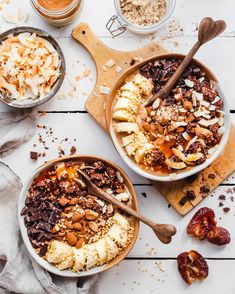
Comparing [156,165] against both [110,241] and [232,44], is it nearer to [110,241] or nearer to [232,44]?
[110,241]

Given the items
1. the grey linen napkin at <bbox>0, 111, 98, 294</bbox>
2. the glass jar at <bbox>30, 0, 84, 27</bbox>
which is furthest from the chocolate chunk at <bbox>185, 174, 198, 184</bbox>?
the glass jar at <bbox>30, 0, 84, 27</bbox>

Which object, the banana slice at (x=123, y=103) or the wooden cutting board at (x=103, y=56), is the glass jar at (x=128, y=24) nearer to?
the wooden cutting board at (x=103, y=56)

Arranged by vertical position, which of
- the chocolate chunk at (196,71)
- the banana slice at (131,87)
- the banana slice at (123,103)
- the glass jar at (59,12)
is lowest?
the banana slice at (123,103)

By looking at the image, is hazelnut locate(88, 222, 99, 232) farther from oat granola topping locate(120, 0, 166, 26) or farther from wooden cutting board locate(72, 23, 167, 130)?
oat granola topping locate(120, 0, 166, 26)

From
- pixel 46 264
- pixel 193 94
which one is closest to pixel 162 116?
pixel 193 94

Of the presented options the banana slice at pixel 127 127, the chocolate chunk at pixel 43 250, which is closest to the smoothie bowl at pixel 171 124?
the banana slice at pixel 127 127

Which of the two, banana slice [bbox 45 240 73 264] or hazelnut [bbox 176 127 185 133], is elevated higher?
hazelnut [bbox 176 127 185 133]
